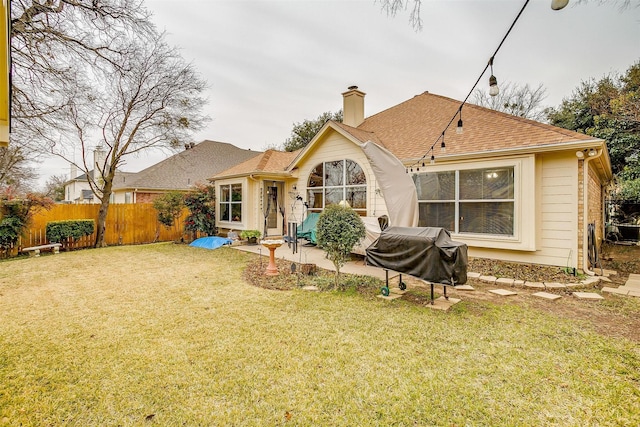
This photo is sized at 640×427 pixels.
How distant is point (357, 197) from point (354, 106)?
4850mm

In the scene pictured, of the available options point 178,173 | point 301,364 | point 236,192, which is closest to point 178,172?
point 178,173

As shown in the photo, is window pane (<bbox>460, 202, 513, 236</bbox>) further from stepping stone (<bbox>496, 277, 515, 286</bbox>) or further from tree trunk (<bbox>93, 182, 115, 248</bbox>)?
tree trunk (<bbox>93, 182, 115, 248</bbox>)

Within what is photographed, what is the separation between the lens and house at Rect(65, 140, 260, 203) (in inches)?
707

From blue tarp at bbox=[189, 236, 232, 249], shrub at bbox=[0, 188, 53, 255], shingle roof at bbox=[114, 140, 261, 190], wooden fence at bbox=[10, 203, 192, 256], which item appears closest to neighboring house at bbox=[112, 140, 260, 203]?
shingle roof at bbox=[114, 140, 261, 190]

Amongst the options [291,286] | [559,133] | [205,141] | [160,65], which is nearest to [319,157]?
[291,286]

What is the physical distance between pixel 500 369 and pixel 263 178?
10.3 metres

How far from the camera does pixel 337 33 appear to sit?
7652 mm

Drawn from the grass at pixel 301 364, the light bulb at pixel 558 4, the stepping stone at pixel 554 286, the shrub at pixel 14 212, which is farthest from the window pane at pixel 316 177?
the shrub at pixel 14 212

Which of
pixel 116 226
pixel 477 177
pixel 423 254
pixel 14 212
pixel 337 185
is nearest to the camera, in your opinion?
pixel 423 254

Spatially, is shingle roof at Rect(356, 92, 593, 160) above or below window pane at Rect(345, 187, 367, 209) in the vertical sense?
above

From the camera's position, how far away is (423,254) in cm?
462

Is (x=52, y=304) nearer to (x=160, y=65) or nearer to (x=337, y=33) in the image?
(x=337, y=33)

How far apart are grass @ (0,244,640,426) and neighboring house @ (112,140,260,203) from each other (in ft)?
45.1

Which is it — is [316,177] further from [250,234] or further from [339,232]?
[339,232]
